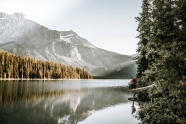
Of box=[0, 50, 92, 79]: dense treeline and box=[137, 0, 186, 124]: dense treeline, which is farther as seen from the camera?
box=[0, 50, 92, 79]: dense treeline

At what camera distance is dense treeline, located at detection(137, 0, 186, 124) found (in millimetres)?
16656

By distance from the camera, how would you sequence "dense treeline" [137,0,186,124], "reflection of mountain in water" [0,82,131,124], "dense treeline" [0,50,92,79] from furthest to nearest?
"dense treeline" [0,50,92,79] < "reflection of mountain in water" [0,82,131,124] < "dense treeline" [137,0,186,124]

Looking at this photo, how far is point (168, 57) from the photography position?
16953mm

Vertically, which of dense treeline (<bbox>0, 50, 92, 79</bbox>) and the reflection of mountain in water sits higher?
dense treeline (<bbox>0, 50, 92, 79</bbox>)

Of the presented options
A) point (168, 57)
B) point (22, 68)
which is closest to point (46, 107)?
point (168, 57)

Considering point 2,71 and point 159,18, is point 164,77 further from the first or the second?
point 2,71

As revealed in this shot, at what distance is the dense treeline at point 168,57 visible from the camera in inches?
656

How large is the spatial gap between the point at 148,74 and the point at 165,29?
3.51 m

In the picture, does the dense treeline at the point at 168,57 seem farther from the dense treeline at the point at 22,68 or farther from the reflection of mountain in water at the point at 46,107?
the dense treeline at the point at 22,68

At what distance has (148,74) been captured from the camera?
1912cm

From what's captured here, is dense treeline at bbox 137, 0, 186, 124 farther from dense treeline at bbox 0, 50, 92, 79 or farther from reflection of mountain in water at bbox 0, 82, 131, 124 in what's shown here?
dense treeline at bbox 0, 50, 92, 79

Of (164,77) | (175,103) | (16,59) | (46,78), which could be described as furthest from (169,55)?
(46,78)

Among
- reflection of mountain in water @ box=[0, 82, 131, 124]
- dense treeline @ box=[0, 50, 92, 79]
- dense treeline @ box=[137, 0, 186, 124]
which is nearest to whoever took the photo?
dense treeline @ box=[137, 0, 186, 124]

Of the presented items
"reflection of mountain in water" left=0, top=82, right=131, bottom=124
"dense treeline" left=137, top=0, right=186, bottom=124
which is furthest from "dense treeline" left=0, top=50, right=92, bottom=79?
Answer: "dense treeline" left=137, top=0, right=186, bottom=124
